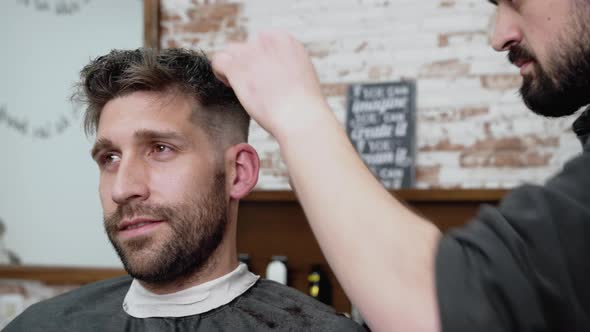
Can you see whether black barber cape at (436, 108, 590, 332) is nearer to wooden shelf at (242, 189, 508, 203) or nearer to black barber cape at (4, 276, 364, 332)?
black barber cape at (4, 276, 364, 332)

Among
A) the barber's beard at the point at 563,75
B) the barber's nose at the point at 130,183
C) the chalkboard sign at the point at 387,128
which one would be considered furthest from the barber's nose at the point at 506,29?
the chalkboard sign at the point at 387,128

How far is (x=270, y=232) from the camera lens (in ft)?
9.28

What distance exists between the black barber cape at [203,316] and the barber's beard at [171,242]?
14 centimetres

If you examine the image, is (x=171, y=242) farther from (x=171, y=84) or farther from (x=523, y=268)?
(x=523, y=268)

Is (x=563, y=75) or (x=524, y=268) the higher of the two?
(x=563, y=75)

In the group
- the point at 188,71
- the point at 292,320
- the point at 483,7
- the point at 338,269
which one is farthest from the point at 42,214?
the point at 338,269

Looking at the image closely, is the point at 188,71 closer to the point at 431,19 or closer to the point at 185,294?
the point at 185,294

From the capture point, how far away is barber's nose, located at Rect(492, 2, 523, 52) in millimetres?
1076

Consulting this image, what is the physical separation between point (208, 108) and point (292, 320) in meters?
0.64

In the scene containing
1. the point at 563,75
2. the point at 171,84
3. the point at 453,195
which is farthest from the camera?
the point at 453,195

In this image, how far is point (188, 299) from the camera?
1.60 meters

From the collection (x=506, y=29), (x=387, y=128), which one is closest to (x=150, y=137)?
(x=506, y=29)

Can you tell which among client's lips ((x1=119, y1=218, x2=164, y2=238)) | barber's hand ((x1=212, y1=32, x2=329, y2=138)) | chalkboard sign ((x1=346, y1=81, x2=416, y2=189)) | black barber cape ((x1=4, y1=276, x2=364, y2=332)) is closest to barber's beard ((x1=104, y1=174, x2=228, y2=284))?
client's lips ((x1=119, y1=218, x2=164, y2=238))

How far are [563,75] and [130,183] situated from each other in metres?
1.04
